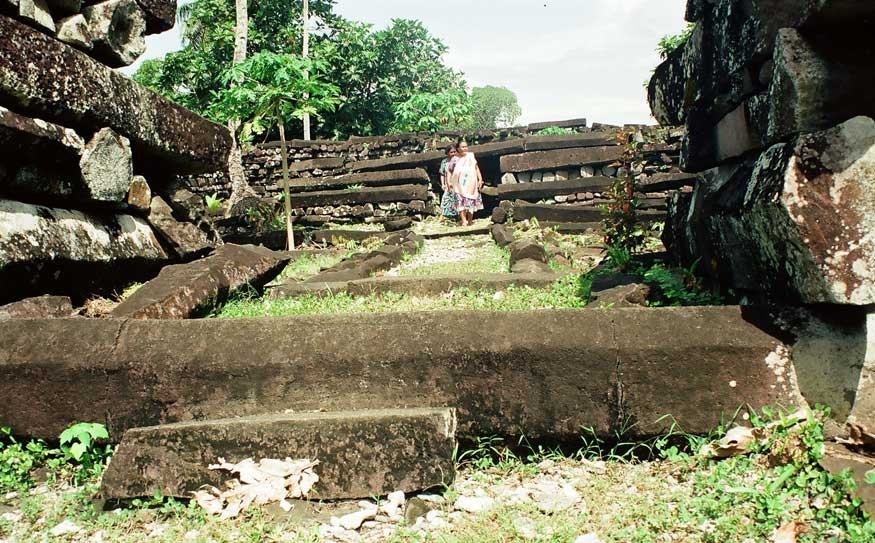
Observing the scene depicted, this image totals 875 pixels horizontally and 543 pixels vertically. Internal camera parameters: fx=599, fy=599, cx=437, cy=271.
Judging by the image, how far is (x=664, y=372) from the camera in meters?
2.25

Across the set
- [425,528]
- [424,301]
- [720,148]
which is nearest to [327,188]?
[424,301]

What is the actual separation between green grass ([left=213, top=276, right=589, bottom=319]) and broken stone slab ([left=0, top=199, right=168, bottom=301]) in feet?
2.14

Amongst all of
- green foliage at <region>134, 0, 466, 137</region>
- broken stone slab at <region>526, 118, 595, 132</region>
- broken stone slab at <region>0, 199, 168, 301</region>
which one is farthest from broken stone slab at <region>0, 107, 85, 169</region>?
green foliage at <region>134, 0, 466, 137</region>

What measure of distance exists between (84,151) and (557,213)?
847cm

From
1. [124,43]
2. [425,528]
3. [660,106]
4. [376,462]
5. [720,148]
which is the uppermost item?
[124,43]

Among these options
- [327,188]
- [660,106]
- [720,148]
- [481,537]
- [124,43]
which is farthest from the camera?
[327,188]

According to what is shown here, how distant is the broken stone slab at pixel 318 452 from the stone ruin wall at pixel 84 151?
1.41 m

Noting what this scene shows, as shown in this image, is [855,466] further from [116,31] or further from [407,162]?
[407,162]

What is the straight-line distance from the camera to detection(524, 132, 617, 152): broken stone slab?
42.7 feet

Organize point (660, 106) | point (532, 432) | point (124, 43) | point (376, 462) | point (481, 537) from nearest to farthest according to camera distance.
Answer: point (481, 537) < point (376, 462) < point (532, 432) < point (124, 43) < point (660, 106)

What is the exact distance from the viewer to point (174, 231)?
426 cm

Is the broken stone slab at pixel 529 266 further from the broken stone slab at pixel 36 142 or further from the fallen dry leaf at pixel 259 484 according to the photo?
the fallen dry leaf at pixel 259 484

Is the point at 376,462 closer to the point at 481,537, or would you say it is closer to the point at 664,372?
the point at 481,537

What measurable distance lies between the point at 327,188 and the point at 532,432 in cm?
1252
